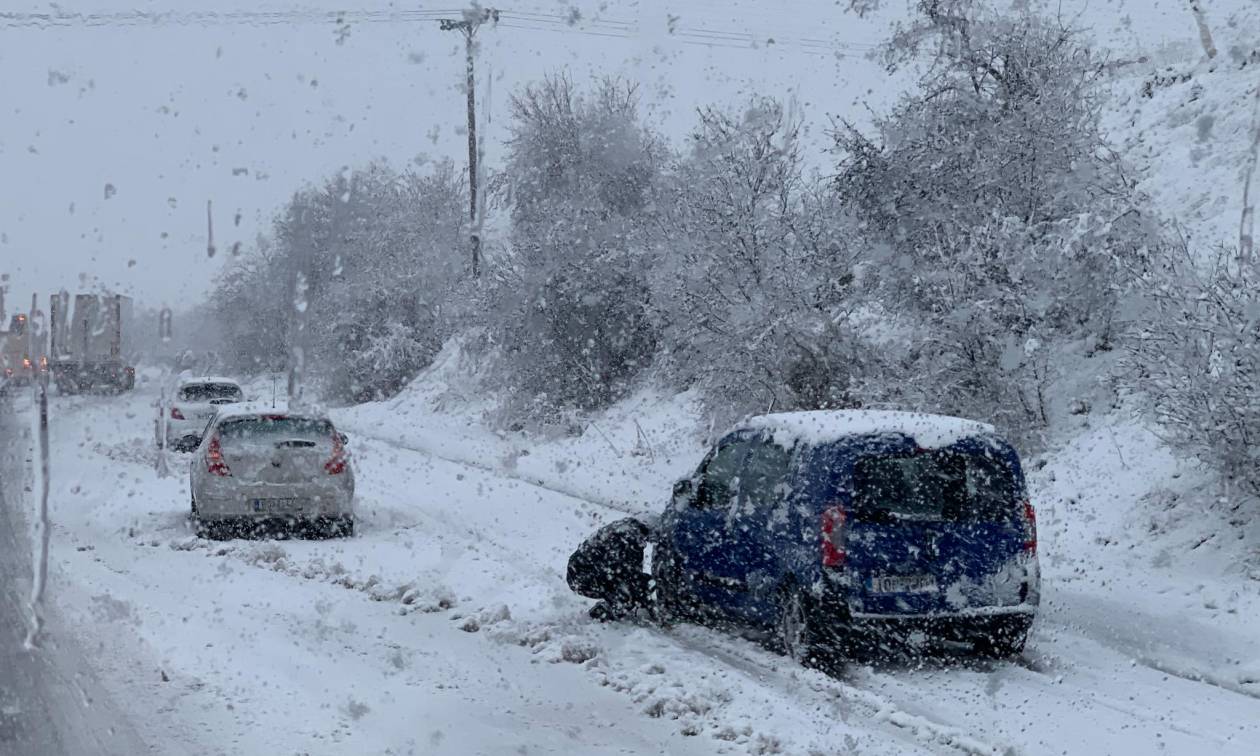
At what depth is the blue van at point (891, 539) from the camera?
7.93 m

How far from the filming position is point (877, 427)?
8.20 meters

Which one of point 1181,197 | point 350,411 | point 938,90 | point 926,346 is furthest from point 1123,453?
point 350,411

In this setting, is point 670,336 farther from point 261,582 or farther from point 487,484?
point 261,582

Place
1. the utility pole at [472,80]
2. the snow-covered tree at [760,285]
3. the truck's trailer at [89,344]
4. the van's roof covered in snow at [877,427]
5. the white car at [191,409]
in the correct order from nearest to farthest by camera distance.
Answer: the van's roof covered in snow at [877,427]
the snow-covered tree at [760,285]
the white car at [191,409]
the utility pole at [472,80]
the truck's trailer at [89,344]

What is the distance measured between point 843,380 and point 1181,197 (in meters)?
9.93

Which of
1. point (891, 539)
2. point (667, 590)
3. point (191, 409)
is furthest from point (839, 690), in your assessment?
point (191, 409)

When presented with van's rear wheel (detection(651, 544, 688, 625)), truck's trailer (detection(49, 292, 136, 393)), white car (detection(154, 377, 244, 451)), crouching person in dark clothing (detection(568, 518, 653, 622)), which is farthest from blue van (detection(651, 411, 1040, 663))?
truck's trailer (detection(49, 292, 136, 393))

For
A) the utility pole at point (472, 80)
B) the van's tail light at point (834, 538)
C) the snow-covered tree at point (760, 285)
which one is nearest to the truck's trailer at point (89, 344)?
the utility pole at point (472, 80)

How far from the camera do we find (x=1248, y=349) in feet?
34.6

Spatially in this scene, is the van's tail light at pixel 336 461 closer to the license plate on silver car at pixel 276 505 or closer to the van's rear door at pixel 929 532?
the license plate on silver car at pixel 276 505

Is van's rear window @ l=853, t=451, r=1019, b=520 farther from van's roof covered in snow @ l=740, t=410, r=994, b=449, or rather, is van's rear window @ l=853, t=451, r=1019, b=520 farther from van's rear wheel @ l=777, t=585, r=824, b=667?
van's rear wheel @ l=777, t=585, r=824, b=667

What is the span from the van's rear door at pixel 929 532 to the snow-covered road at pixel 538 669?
526 mm

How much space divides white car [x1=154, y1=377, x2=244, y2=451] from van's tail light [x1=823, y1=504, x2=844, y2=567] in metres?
19.5

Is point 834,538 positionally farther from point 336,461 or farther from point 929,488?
point 336,461
